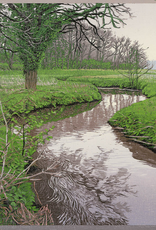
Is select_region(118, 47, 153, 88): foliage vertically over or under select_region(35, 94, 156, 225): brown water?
over

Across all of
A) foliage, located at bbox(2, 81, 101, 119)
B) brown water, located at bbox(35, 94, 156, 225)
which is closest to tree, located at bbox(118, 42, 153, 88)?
brown water, located at bbox(35, 94, 156, 225)

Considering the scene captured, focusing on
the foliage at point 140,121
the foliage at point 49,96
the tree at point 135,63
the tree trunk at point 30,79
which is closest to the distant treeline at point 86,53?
the tree at point 135,63

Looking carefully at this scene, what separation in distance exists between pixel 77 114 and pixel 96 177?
0.76 m

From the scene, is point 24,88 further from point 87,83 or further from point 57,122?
point 87,83

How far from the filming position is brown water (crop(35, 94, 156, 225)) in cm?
215

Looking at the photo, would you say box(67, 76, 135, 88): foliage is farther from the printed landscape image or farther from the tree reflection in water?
the tree reflection in water

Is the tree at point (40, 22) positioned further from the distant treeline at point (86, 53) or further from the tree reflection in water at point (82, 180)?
the tree reflection in water at point (82, 180)

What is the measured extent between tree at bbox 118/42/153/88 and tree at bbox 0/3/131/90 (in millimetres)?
354

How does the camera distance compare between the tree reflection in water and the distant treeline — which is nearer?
the tree reflection in water

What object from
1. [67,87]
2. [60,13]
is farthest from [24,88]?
[60,13]

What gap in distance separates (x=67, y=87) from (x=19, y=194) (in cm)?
128

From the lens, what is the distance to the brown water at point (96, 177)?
7.06ft

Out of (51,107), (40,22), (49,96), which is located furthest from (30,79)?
(40,22)

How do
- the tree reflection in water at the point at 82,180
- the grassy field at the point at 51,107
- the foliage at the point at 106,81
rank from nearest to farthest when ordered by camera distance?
1. the tree reflection in water at the point at 82,180
2. the grassy field at the point at 51,107
3. the foliage at the point at 106,81
